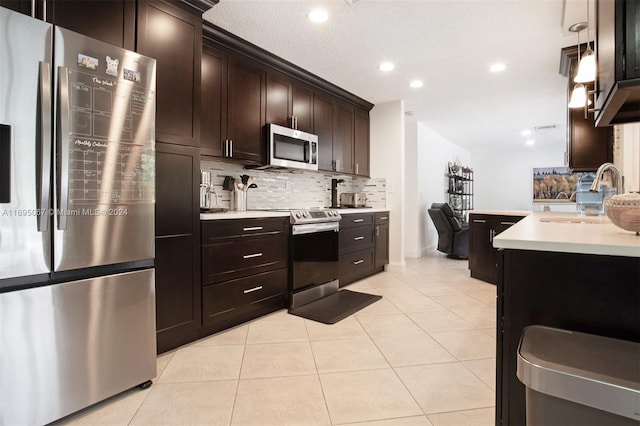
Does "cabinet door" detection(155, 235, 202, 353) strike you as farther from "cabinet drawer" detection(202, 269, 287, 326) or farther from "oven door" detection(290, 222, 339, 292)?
"oven door" detection(290, 222, 339, 292)

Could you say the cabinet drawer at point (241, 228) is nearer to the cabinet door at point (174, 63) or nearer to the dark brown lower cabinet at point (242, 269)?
the dark brown lower cabinet at point (242, 269)

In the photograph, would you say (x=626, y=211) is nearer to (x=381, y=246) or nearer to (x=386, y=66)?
(x=386, y=66)

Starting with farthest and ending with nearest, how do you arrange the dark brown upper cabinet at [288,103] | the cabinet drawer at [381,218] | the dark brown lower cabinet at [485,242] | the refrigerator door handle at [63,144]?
the cabinet drawer at [381,218]
the dark brown lower cabinet at [485,242]
the dark brown upper cabinet at [288,103]
the refrigerator door handle at [63,144]

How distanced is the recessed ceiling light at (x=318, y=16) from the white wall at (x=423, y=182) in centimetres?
391

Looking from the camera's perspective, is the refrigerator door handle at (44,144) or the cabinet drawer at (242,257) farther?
the cabinet drawer at (242,257)

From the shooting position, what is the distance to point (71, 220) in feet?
5.10

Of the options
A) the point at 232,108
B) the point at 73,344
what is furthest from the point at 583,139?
the point at 73,344

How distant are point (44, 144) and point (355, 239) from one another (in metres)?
3.19

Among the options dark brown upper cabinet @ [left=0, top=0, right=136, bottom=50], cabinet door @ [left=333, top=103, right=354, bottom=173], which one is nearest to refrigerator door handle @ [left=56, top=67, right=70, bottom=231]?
dark brown upper cabinet @ [left=0, top=0, right=136, bottom=50]

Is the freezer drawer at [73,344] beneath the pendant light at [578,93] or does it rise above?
beneath

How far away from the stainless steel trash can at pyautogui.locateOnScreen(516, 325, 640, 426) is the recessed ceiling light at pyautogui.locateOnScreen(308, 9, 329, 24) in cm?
255

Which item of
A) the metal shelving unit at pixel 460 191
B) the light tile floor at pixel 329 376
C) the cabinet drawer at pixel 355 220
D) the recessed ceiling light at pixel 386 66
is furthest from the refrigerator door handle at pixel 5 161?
the metal shelving unit at pixel 460 191

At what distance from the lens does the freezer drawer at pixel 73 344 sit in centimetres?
138

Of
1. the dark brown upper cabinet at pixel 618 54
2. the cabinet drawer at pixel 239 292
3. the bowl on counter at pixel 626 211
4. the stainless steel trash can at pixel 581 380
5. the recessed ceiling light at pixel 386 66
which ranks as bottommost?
the cabinet drawer at pixel 239 292
